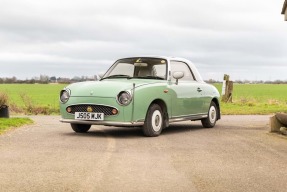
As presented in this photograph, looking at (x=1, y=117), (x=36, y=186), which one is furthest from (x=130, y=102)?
(x=1, y=117)

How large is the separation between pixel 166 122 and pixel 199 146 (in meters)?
2.20

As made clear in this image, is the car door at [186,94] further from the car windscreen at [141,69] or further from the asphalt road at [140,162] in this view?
the asphalt road at [140,162]

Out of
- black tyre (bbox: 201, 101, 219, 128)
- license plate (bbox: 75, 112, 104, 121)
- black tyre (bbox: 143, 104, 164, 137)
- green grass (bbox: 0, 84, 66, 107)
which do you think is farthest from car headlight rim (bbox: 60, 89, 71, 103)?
green grass (bbox: 0, 84, 66, 107)

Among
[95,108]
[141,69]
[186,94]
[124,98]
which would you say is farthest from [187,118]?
[95,108]

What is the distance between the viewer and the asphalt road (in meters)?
6.18

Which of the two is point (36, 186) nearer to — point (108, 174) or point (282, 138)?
point (108, 174)

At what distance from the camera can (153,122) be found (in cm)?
1139

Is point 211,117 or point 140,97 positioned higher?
point 140,97

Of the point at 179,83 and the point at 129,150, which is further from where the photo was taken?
the point at 179,83

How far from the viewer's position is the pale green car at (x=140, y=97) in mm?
10945

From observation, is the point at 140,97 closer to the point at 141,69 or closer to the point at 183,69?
the point at 141,69

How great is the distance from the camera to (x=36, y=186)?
601cm

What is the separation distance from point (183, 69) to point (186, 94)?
2.34 ft

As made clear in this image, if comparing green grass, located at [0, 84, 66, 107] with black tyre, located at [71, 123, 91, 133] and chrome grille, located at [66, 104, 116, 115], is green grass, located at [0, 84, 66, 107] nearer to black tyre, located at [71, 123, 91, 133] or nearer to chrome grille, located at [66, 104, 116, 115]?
black tyre, located at [71, 123, 91, 133]
